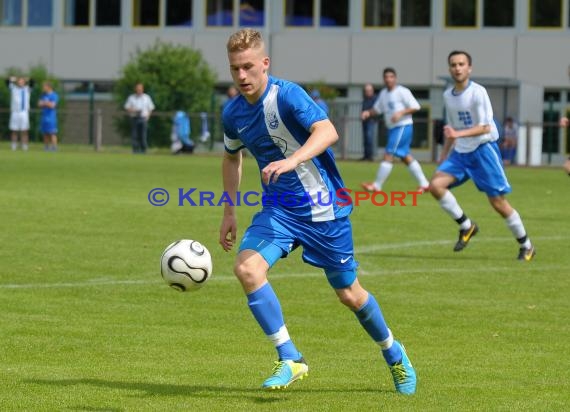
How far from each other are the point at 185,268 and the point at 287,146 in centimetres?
93

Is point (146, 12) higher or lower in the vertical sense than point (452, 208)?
higher

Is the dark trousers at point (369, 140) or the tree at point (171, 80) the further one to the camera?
the tree at point (171, 80)

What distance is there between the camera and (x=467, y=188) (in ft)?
86.1

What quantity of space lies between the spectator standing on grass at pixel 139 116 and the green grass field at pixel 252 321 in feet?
66.9

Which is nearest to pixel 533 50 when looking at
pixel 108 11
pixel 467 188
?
pixel 108 11

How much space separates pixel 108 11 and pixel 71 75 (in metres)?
2.67

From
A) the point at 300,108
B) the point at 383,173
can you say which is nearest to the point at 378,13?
the point at 383,173

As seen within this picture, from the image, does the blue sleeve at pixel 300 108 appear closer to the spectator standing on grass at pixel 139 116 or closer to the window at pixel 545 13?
the spectator standing on grass at pixel 139 116

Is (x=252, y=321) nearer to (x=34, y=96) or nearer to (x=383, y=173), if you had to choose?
(x=383, y=173)

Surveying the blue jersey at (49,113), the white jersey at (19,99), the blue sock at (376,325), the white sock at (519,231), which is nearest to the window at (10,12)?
the white jersey at (19,99)

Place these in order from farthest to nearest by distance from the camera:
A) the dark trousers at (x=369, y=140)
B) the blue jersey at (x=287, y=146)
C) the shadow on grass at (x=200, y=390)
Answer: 1. the dark trousers at (x=369, y=140)
2. the blue jersey at (x=287, y=146)
3. the shadow on grass at (x=200, y=390)

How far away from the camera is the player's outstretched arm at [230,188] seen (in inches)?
304

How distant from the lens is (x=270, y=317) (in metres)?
7.07

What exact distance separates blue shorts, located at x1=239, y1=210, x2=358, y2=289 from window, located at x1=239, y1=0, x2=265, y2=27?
1616 inches
